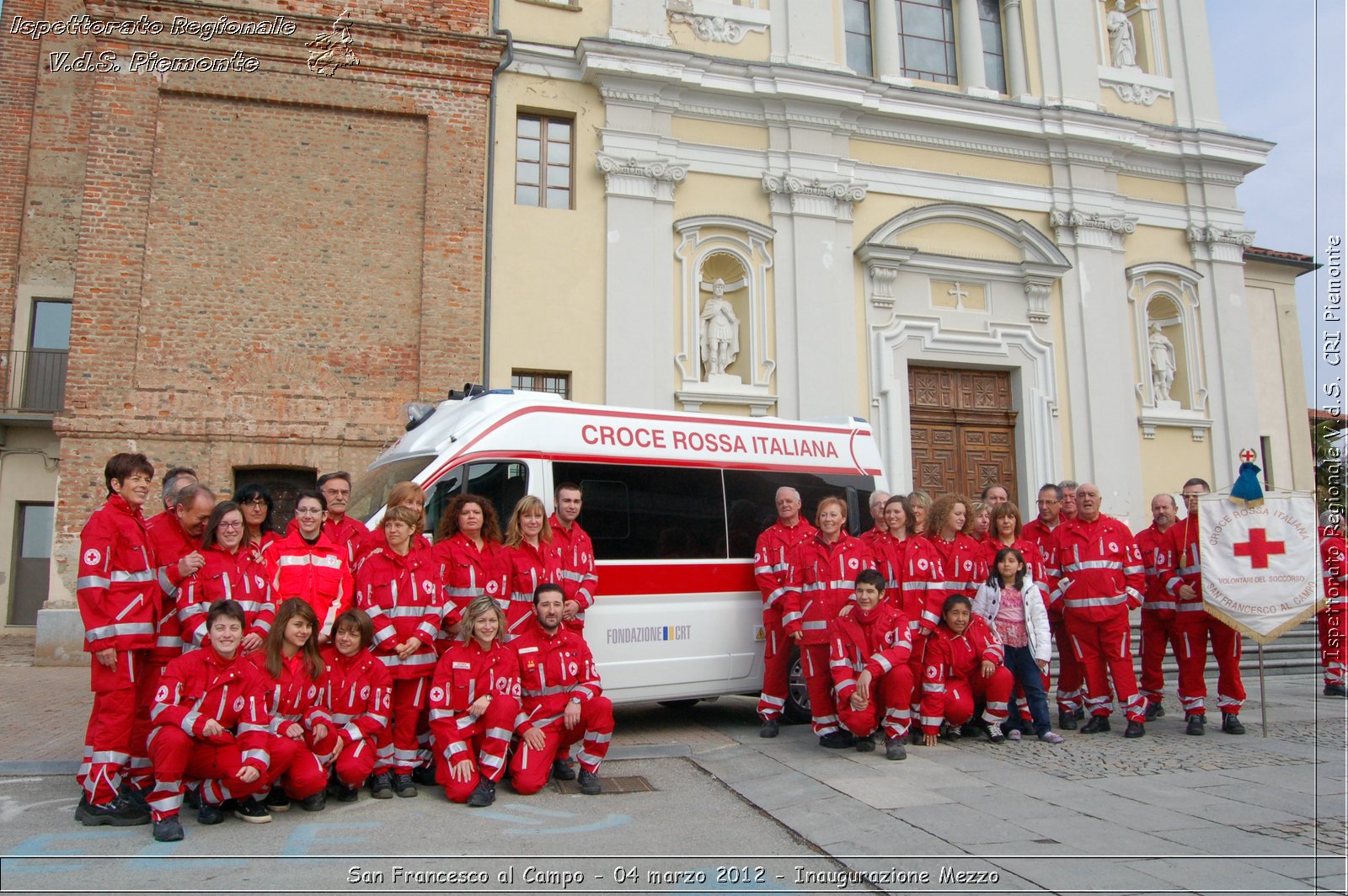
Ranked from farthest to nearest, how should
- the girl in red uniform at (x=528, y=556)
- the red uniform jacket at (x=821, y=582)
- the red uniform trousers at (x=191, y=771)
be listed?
the red uniform jacket at (x=821, y=582) → the girl in red uniform at (x=528, y=556) → the red uniform trousers at (x=191, y=771)

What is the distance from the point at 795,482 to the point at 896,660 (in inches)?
86.9

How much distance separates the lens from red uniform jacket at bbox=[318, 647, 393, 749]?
5586 millimetres

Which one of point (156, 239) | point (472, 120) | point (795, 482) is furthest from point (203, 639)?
point (472, 120)

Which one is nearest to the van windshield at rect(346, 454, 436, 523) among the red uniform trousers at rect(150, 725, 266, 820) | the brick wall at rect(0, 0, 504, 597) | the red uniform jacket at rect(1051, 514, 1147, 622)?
the red uniform trousers at rect(150, 725, 266, 820)

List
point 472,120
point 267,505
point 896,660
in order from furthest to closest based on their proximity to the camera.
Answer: point 472,120 → point 896,660 → point 267,505

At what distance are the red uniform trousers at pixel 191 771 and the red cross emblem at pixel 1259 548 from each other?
731cm

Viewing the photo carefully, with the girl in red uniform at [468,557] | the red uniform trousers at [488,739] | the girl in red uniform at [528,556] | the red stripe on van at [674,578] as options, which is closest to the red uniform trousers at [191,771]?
the red uniform trousers at [488,739]

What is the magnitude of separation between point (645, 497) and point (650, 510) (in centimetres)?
12

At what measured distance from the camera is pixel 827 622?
7.37 metres

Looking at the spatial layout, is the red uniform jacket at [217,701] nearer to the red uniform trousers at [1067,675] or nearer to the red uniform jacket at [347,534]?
the red uniform jacket at [347,534]

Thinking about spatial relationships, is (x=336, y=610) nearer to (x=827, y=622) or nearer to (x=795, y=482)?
(x=827, y=622)

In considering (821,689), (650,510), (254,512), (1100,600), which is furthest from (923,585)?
(254,512)

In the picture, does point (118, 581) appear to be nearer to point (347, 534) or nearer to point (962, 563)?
point (347, 534)

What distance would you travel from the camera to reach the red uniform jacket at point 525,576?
6.37 metres
